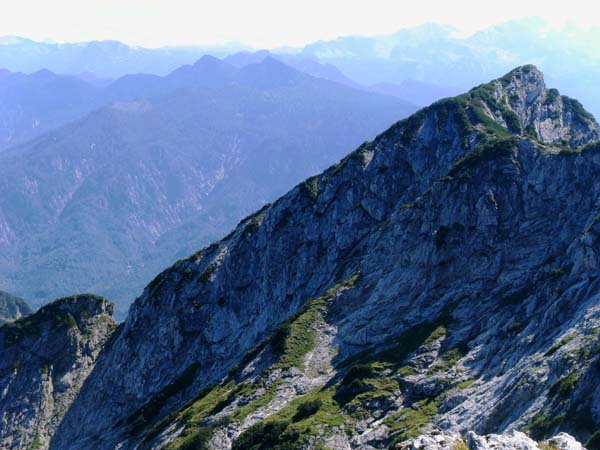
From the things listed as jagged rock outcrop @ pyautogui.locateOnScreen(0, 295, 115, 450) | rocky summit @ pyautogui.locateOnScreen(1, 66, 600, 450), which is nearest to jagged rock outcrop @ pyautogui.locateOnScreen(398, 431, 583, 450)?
rocky summit @ pyautogui.locateOnScreen(1, 66, 600, 450)

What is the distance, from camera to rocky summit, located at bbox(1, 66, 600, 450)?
60.2m

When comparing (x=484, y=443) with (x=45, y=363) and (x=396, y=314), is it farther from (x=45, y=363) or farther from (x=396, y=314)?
(x=45, y=363)

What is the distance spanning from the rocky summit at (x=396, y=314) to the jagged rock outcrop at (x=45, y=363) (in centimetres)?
79

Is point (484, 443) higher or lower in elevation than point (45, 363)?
higher

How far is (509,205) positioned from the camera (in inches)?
3580

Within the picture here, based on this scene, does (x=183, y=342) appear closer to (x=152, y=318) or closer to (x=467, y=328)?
(x=152, y=318)

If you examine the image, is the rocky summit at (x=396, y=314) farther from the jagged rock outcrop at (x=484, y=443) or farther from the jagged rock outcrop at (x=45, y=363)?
the jagged rock outcrop at (x=45, y=363)

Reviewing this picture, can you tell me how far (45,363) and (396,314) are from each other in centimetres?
6833

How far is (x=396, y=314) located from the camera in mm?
85750

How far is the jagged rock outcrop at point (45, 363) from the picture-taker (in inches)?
4525

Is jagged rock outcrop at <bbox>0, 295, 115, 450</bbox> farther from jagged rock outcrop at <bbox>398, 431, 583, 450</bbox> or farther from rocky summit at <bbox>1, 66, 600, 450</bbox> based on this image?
jagged rock outcrop at <bbox>398, 431, 583, 450</bbox>

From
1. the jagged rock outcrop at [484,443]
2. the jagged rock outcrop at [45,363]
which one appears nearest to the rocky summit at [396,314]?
the jagged rock outcrop at [484,443]

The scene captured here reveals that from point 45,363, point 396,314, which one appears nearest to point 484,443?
point 396,314

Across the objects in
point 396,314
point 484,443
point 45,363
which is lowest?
point 45,363
